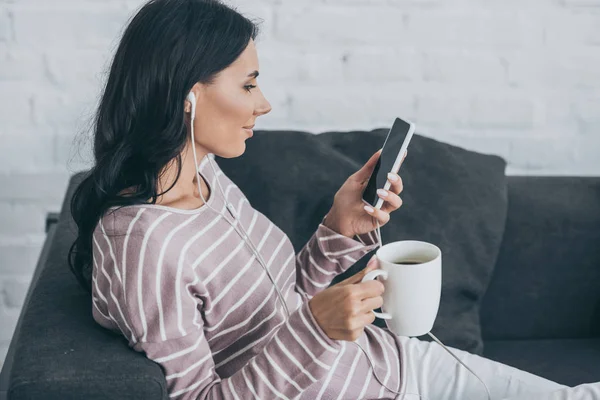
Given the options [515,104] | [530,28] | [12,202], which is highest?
[530,28]

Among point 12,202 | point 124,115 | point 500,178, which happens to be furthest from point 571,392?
point 12,202

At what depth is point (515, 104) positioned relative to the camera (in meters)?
1.85

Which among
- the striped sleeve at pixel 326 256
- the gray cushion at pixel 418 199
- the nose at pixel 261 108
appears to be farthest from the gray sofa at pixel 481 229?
the nose at pixel 261 108

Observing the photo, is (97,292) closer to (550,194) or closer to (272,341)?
(272,341)

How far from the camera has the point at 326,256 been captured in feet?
4.40

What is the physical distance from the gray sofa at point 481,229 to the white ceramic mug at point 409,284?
41 cm

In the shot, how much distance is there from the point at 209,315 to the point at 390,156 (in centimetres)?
32

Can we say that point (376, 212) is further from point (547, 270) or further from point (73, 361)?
point (547, 270)

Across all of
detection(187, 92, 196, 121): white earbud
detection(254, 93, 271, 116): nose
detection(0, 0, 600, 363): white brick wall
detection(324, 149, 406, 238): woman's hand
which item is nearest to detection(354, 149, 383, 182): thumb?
detection(324, 149, 406, 238): woman's hand

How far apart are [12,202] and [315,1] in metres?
0.75

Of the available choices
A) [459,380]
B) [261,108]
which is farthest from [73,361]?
[459,380]

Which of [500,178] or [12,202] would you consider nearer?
[500,178]

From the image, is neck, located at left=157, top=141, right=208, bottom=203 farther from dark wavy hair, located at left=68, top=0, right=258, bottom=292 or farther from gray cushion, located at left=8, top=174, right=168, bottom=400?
gray cushion, located at left=8, top=174, right=168, bottom=400

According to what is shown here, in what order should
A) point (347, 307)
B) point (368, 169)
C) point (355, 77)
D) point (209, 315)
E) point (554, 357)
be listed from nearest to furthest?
point (347, 307) → point (209, 315) → point (368, 169) → point (554, 357) → point (355, 77)
